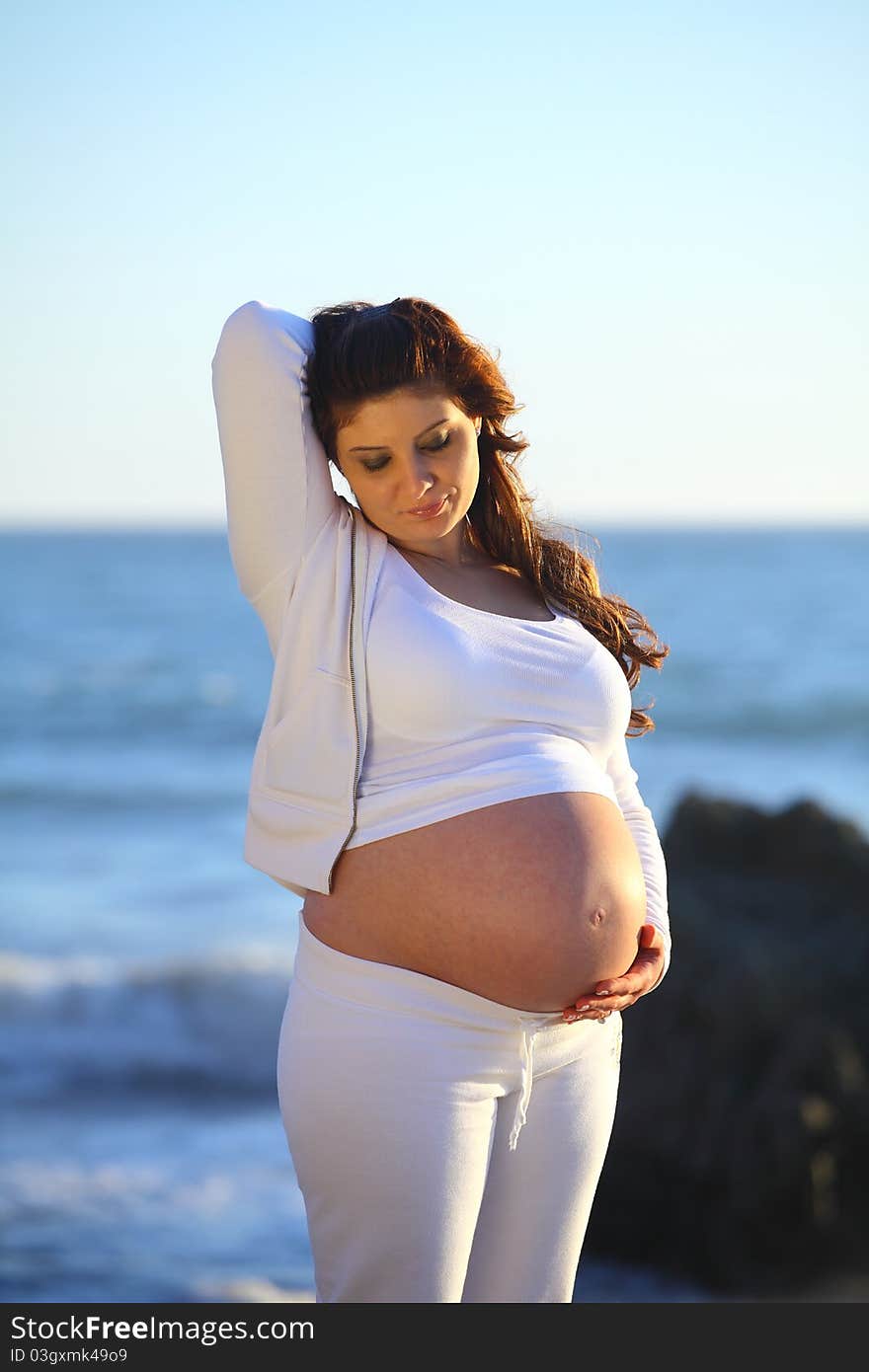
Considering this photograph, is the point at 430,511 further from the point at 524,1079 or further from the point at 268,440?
the point at 524,1079

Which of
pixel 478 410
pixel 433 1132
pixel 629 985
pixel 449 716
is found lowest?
pixel 433 1132

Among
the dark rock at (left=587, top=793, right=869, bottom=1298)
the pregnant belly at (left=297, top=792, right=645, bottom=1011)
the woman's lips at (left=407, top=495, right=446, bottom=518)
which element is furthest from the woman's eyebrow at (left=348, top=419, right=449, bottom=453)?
the dark rock at (left=587, top=793, right=869, bottom=1298)

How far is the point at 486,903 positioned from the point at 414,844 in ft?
0.42

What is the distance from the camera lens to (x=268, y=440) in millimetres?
2092

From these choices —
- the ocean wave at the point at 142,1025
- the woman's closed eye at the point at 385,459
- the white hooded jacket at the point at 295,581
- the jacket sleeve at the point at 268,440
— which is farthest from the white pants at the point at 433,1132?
the ocean wave at the point at 142,1025

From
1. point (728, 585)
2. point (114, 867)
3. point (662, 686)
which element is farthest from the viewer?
point (728, 585)

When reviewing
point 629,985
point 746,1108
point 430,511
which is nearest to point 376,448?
point 430,511

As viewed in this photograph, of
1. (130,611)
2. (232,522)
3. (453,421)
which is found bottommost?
(130,611)

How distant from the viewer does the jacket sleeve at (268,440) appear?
2.09 meters

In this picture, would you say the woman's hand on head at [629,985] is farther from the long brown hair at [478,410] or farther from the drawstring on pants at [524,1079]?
the long brown hair at [478,410]

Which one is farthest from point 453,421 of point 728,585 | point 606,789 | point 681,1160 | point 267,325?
point 728,585

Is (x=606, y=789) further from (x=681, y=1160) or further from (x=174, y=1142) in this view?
(x=174, y=1142)

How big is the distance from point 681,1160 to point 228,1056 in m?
3.22

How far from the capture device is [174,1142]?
5.93m
